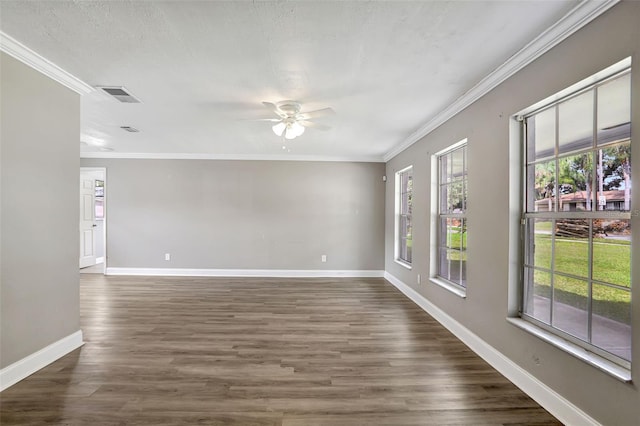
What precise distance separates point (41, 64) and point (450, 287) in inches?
174

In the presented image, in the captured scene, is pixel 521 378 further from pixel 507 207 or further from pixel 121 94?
pixel 121 94

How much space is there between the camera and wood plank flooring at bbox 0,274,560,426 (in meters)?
1.94

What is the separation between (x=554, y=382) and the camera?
1969 millimetres

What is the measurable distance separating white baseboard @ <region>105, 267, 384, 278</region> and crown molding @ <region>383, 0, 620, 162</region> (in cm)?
375

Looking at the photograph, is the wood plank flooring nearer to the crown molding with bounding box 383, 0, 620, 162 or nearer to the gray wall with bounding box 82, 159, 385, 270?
the gray wall with bounding box 82, 159, 385, 270

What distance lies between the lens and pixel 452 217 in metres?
3.63

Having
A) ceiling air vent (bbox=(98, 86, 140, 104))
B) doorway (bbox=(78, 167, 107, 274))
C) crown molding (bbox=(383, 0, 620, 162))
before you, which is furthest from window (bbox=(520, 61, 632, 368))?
doorway (bbox=(78, 167, 107, 274))

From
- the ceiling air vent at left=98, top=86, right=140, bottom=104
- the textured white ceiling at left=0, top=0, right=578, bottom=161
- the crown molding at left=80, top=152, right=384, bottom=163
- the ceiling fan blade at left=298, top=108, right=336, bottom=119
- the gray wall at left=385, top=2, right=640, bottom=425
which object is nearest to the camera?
the gray wall at left=385, top=2, right=640, bottom=425

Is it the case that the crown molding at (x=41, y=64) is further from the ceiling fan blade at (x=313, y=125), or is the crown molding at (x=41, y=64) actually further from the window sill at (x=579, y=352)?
the window sill at (x=579, y=352)

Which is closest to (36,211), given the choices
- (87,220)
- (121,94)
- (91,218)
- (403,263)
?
(121,94)

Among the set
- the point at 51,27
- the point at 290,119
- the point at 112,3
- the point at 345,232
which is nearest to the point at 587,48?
the point at 290,119

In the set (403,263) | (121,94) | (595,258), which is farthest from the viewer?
(403,263)

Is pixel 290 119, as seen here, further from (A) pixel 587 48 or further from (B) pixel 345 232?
(B) pixel 345 232

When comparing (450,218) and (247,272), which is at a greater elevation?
(450,218)
